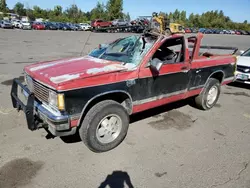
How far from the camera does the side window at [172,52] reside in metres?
4.77

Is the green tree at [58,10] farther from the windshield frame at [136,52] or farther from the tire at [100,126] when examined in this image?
the tire at [100,126]

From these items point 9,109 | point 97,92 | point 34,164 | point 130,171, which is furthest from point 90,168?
point 9,109

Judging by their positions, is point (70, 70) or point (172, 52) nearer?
point (70, 70)

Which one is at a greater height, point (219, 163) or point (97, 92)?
point (97, 92)

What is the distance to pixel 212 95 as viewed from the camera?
593 centimetres

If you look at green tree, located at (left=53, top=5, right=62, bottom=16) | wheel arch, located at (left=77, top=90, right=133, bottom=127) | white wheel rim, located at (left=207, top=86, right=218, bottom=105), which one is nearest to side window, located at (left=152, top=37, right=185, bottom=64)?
wheel arch, located at (left=77, top=90, right=133, bottom=127)

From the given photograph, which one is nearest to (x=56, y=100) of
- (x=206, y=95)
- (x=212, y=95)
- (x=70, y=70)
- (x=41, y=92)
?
(x=41, y=92)

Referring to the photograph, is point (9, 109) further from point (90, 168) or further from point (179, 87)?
point (179, 87)

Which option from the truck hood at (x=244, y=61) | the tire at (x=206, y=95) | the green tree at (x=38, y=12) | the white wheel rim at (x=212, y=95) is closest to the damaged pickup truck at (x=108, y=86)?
the tire at (x=206, y=95)

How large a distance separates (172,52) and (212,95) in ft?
5.44

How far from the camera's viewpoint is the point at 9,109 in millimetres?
5258

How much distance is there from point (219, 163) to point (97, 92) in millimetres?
2143

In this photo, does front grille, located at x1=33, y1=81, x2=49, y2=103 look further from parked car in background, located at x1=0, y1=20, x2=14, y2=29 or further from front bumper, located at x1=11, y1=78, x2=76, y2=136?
parked car in background, located at x1=0, y1=20, x2=14, y2=29

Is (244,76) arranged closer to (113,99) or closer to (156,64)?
(156,64)
